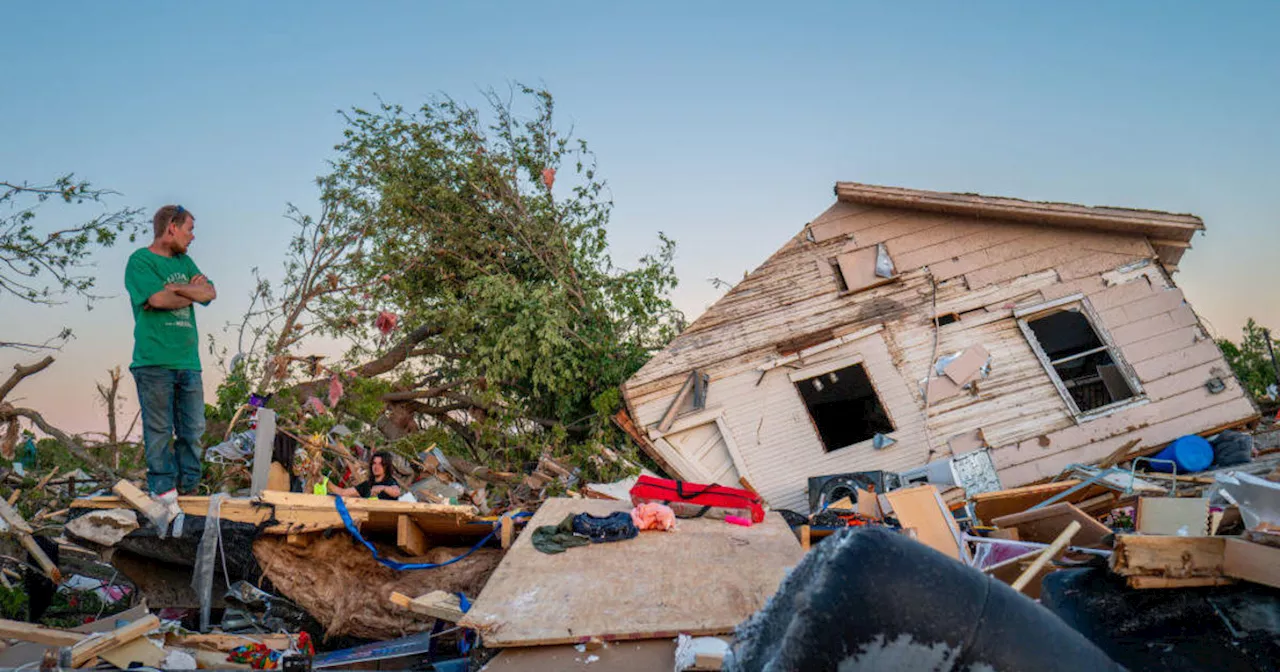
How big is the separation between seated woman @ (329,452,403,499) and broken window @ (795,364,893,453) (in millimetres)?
A: 6357

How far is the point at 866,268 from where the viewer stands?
1216cm

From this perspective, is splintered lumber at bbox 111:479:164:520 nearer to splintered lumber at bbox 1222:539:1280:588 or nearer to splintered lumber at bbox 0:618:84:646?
splintered lumber at bbox 0:618:84:646

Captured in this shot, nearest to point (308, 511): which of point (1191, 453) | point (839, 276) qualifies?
point (839, 276)

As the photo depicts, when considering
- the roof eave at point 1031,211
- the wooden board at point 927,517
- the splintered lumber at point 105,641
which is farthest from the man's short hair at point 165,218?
the roof eave at point 1031,211

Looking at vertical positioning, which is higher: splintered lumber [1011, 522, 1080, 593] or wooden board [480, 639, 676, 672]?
wooden board [480, 639, 676, 672]

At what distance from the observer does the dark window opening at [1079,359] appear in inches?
502

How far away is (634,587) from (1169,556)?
258 cm

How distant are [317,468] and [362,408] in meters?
4.03

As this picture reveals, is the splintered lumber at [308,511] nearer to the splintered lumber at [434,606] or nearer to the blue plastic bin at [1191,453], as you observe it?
the splintered lumber at [434,606]

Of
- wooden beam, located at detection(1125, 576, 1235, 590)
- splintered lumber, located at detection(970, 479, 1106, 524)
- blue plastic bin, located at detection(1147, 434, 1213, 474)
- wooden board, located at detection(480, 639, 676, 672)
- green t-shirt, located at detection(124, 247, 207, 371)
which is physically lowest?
blue plastic bin, located at detection(1147, 434, 1213, 474)

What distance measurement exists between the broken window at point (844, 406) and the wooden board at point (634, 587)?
6.51 meters

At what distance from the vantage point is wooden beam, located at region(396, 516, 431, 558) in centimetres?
625

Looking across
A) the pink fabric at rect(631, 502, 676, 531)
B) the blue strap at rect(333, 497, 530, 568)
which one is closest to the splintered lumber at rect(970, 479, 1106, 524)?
the pink fabric at rect(631, 502, 676, 531)

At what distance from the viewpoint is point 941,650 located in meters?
1.43
